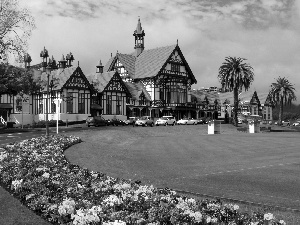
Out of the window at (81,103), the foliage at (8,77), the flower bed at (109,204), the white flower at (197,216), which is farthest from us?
the window at (81,103)

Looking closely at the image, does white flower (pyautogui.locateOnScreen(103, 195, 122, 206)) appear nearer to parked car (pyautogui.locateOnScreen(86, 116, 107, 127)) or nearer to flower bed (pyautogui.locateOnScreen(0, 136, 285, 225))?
Answer: flower bed (pyautogui.locateOnScreen(0, 136, 285, 225))

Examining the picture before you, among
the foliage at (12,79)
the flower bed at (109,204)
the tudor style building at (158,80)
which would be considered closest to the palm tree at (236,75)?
the tudor style building at (158,80)

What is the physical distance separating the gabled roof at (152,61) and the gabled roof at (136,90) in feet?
7.02

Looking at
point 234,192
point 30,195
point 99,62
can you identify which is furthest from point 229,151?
point 99,62

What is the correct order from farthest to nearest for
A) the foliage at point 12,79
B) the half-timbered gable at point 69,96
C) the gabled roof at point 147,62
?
1. the gabled roof at point 147,62
2. the half-timbered gable at point 69,96
3. the foliage at point 12,79

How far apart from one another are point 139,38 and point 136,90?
17676 millimetres

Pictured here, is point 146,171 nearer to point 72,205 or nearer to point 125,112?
point 72,205

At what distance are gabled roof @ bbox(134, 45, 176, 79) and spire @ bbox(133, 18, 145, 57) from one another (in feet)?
11.3

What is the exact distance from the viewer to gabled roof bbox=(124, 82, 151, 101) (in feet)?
245

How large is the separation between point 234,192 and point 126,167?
225 inches

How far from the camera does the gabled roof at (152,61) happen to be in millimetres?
77125

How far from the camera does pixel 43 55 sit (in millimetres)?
84500

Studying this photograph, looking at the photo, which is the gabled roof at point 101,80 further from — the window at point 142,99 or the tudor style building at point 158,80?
the window at point 142,99

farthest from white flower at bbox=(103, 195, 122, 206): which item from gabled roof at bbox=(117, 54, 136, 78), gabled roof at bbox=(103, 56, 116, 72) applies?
gabled roof at bbox=(103, 56, 116, 72)
